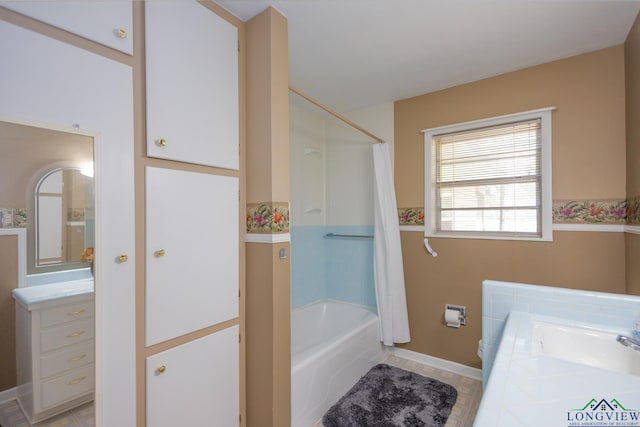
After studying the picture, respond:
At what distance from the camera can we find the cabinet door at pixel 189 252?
1.24 m

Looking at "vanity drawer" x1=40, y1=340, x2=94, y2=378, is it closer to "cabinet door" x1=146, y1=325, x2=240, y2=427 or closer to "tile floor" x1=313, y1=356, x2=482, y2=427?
"cabinet door" x1=146, y1=325, x2=240, y2=427

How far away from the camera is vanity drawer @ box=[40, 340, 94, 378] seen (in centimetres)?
101

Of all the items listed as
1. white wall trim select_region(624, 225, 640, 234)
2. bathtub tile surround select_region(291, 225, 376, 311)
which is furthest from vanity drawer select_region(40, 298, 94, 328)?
white wall trim select_region(624, 225, 640, 234)

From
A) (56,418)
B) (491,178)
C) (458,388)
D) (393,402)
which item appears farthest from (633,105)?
(56,418)

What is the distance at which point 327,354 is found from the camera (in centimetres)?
196

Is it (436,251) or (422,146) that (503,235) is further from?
(422,146)

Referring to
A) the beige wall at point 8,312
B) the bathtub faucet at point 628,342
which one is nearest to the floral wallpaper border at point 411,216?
the bathtub faucet at point 628,342

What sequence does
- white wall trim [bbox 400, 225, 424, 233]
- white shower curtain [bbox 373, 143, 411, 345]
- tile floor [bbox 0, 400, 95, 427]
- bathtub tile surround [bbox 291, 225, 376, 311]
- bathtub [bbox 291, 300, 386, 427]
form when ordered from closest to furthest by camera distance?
tile floor [bbox 0, 400, 95, 427] → bathtub [bbox 291, 300, 386, 427] → white shower curtain [bbox 373, 143, 411, 345] → white wall trim [bbox 400, 225, 424, 233] → bathtub tile surround [bbox 291, 225, 376, 311]

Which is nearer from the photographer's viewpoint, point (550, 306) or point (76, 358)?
point (76, 358)

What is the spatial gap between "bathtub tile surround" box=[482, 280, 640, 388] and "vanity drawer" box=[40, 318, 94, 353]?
59.9 inches

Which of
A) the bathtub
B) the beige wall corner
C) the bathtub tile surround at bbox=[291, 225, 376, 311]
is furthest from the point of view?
the bathtub tile surround at bbox=[291, 225, 376, 311]

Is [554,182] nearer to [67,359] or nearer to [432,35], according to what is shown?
[432,35]

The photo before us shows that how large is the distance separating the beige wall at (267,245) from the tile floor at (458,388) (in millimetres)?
549

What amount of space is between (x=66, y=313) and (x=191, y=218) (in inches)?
21.9
